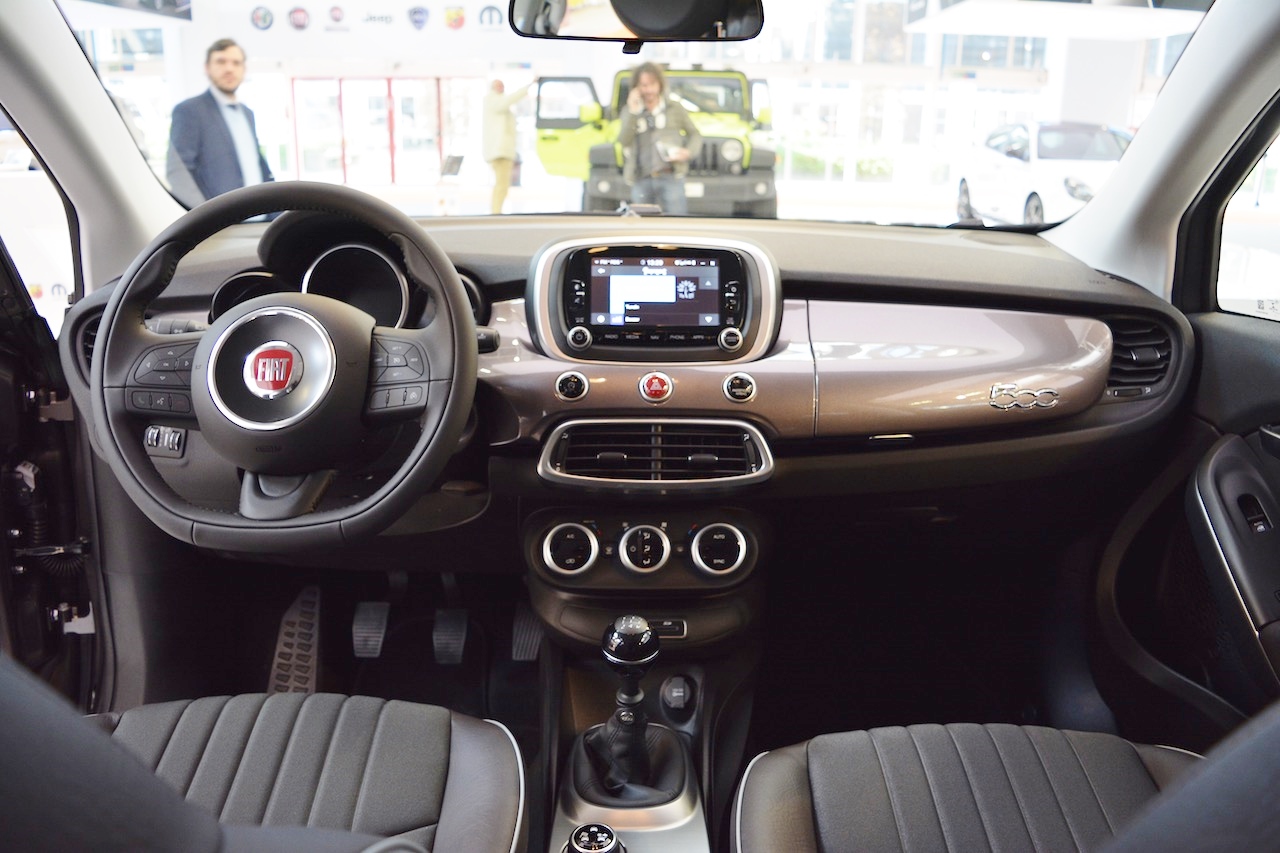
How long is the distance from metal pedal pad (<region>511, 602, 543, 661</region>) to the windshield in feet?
4.24

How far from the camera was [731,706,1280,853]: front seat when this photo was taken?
134 centimetres

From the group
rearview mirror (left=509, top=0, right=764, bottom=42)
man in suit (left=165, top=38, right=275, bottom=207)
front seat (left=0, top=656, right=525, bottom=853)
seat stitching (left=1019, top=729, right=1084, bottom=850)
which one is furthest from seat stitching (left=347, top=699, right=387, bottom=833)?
man in suit (left=165, top=38, right=275, bottom=207)

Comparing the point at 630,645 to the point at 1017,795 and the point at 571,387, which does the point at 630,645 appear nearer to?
the point at 571,387

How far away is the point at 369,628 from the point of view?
2.42 metres

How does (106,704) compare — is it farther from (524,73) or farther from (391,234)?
(524,73)

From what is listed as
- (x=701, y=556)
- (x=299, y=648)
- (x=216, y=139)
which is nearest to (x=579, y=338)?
(x=701, y=556)

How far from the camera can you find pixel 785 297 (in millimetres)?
1883

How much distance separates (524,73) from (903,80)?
9.44ft

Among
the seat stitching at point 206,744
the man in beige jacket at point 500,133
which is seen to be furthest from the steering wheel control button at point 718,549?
the man in beige jacket at point 500,133

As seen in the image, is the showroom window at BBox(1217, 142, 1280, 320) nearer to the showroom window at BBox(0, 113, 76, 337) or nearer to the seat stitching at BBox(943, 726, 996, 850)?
the seat stitching at BBox(943, 726, 996, 850)

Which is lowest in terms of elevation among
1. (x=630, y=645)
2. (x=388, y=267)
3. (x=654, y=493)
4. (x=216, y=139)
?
(x=630, y=645)

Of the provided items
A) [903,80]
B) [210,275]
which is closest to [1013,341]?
[210,275]

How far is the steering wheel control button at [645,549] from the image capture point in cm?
185

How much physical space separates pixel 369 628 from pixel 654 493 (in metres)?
1.00
